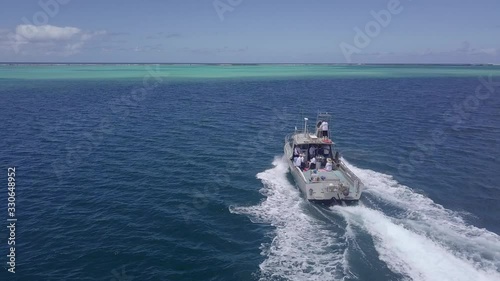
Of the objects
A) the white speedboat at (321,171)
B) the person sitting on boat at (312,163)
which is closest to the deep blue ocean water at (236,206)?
the white speedboat at (321,171)

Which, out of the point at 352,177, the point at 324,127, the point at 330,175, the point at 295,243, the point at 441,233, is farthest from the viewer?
the point at 324,127

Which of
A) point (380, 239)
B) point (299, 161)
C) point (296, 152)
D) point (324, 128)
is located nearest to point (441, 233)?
point (380, 239)

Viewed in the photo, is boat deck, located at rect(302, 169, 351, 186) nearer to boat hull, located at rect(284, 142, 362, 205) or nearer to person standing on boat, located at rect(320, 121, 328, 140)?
boat hull, located at rect(284, 142, 362, 205)

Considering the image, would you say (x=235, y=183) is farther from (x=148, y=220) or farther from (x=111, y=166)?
(x=111, y=166)

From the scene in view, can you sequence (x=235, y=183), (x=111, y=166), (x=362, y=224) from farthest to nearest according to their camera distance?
(x=111, y=166) → (x=235, y=183) → (x=362, y=224)

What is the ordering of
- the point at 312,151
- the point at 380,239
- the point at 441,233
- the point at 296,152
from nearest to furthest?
the point at 380,239, the point at 441,233, the point at 296,152, the point at 312,151

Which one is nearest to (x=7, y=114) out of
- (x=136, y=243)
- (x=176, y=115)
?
(x=176, y=115)

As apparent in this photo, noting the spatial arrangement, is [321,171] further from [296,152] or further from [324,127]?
[324,127]
